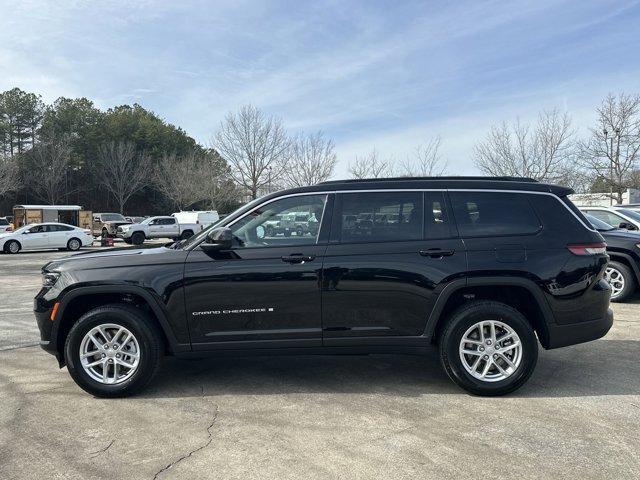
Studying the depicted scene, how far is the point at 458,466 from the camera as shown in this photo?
3.17 meters

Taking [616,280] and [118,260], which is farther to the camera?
[616,280]

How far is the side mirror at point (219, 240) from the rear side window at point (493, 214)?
2002 mm

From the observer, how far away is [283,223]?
4.54 meters

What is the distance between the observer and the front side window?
14.5ft

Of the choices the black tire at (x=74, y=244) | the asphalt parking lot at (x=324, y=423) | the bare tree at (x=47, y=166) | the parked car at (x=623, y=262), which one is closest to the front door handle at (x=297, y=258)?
the asphalt parking lot at (x=324, y=423)

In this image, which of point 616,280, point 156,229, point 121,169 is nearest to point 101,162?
point 121,169

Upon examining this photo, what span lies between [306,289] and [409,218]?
43.7 inches

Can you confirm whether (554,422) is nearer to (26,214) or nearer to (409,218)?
(409,218)

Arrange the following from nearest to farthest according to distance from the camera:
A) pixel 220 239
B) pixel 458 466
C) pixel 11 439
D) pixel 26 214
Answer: pixel 458 466 < pixel 11 439 < pixel 220 239 < pixel 26 214

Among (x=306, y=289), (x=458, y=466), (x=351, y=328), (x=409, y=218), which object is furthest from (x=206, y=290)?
(x=458, y=466)

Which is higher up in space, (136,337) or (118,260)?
(118,260)

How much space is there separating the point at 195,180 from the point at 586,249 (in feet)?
166

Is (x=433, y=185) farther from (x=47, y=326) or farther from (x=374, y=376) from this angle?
(x=47, y=326)

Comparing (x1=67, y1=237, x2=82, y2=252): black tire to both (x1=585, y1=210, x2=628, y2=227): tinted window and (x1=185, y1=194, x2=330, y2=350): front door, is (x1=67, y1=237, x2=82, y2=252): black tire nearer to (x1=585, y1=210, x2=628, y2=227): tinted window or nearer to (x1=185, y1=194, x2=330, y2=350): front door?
(x1=585, y1=210, x2=628, y2=227): tinted window
